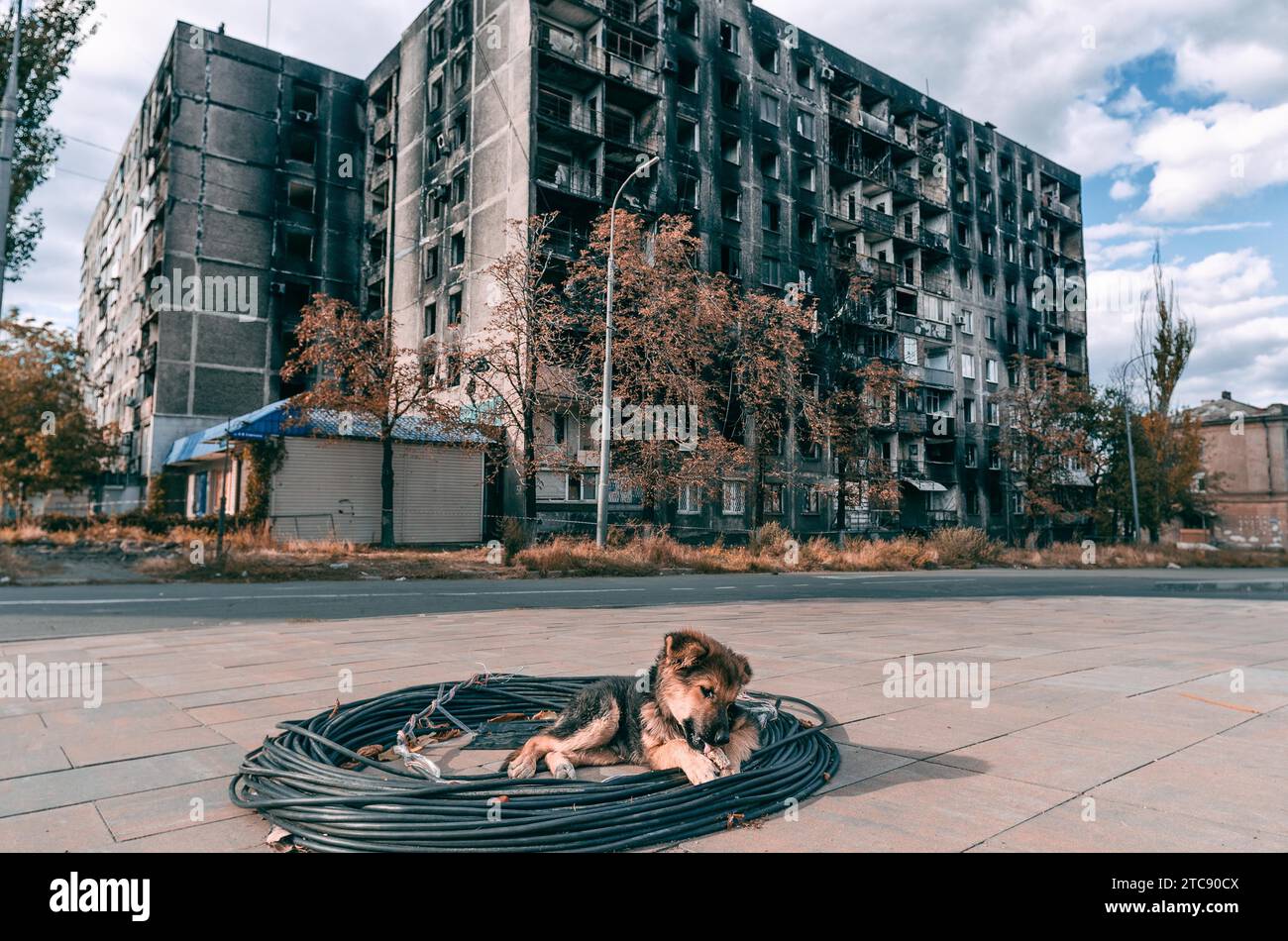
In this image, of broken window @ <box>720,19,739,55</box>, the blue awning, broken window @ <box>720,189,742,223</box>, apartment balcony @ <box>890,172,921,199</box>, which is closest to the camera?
the blue awning

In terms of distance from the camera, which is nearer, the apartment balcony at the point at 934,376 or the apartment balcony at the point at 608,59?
the apartment balcony at the point at 608,59

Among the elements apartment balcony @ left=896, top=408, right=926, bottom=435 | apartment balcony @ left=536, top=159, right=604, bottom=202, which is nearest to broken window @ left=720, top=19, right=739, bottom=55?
apartment balcony @ left=536, top=159, right=604, bottom=202

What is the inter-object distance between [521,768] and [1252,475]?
78.0 metres

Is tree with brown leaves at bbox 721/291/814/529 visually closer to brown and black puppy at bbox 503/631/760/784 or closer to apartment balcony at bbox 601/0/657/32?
apartment balcony at bbox 601/0/657/32

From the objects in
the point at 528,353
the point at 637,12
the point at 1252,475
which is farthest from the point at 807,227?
the point at 1252,475

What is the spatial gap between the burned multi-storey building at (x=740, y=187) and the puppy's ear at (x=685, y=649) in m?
25.1

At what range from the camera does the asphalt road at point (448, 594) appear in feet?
34.6

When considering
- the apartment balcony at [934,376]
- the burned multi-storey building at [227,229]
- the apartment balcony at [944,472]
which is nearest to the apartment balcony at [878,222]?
the apartment balcony at [934,376]

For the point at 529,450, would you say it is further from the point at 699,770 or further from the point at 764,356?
the point at 699,770

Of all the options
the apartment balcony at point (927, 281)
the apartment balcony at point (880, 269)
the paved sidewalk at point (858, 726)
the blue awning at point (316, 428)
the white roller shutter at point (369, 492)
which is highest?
the apartment balcony at point (927, 281)

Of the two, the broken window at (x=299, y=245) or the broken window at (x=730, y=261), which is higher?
the broken window at (x=299, y=245)

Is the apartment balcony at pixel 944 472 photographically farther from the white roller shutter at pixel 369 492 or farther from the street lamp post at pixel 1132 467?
the white roller shutter at pixel 369 492

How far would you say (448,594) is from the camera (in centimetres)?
1484

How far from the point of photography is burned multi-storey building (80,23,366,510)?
38.2 metres
